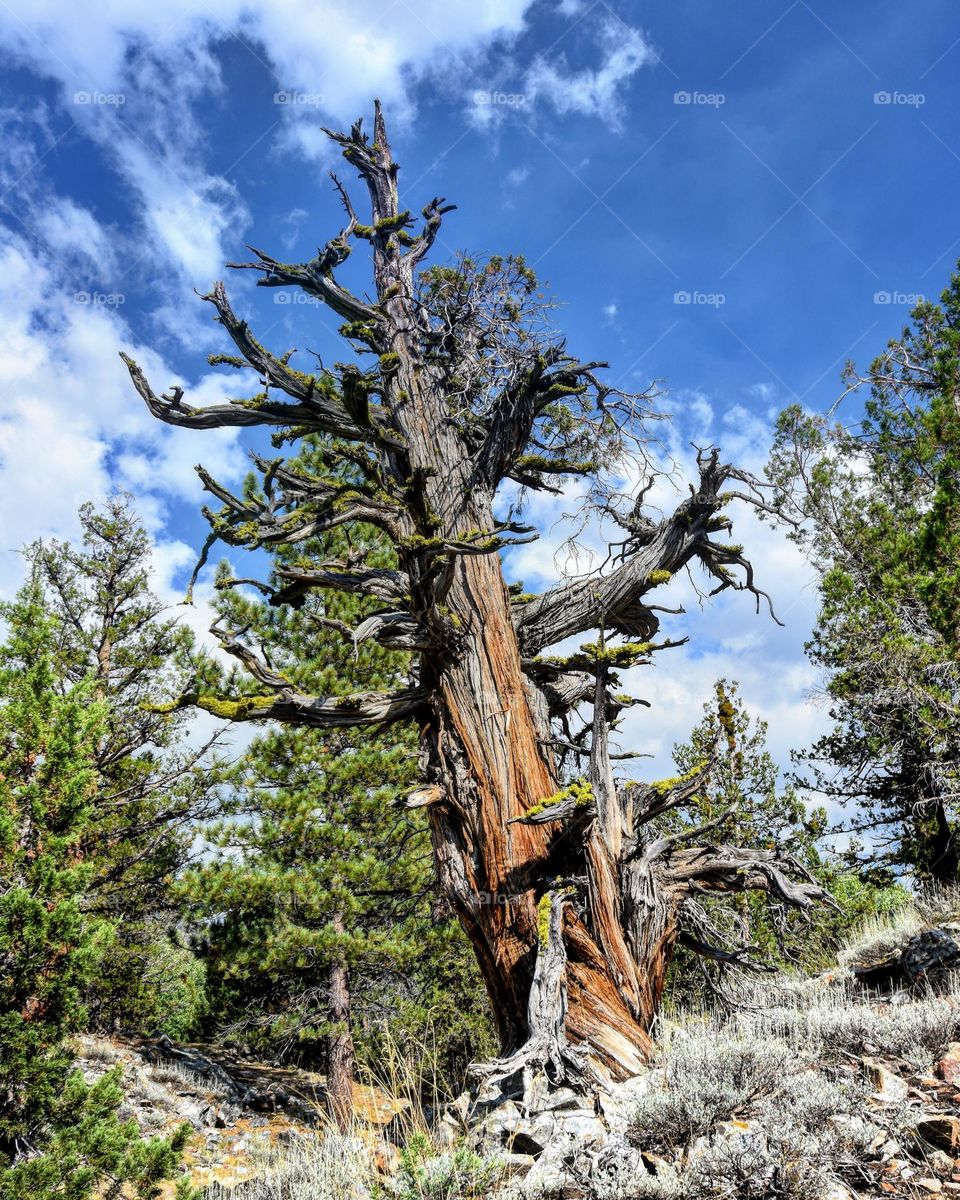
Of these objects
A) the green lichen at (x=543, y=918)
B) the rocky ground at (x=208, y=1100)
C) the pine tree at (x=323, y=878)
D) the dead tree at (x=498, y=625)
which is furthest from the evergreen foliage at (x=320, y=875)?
the green lichen at (x=543, y=918)

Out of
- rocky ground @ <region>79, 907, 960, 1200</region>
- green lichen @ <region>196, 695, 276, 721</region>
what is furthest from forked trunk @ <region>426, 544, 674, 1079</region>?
green lichen @ <region>196, 695, 276, 721</region>

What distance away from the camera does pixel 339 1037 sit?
1123 centimetres

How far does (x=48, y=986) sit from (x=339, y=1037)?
8.08 m

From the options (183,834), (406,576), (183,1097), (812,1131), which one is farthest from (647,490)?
(183,1097)

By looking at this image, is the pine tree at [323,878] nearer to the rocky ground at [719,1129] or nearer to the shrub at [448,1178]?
the rocky ground at [719,1129]

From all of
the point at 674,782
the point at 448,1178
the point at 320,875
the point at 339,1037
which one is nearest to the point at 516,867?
the point at 674,782

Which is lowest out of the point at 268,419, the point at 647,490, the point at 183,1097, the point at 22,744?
the point at 183,1097

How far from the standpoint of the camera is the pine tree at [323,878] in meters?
10.8

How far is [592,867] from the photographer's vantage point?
203 inches

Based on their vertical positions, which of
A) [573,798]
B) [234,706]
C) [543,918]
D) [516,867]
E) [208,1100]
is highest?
[234,706]

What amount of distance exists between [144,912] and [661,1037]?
9446 mm

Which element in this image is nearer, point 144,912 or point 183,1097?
point 183,1097

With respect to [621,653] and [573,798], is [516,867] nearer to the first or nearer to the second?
[573,798]

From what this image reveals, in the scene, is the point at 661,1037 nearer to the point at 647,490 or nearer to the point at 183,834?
the point at 647,490
